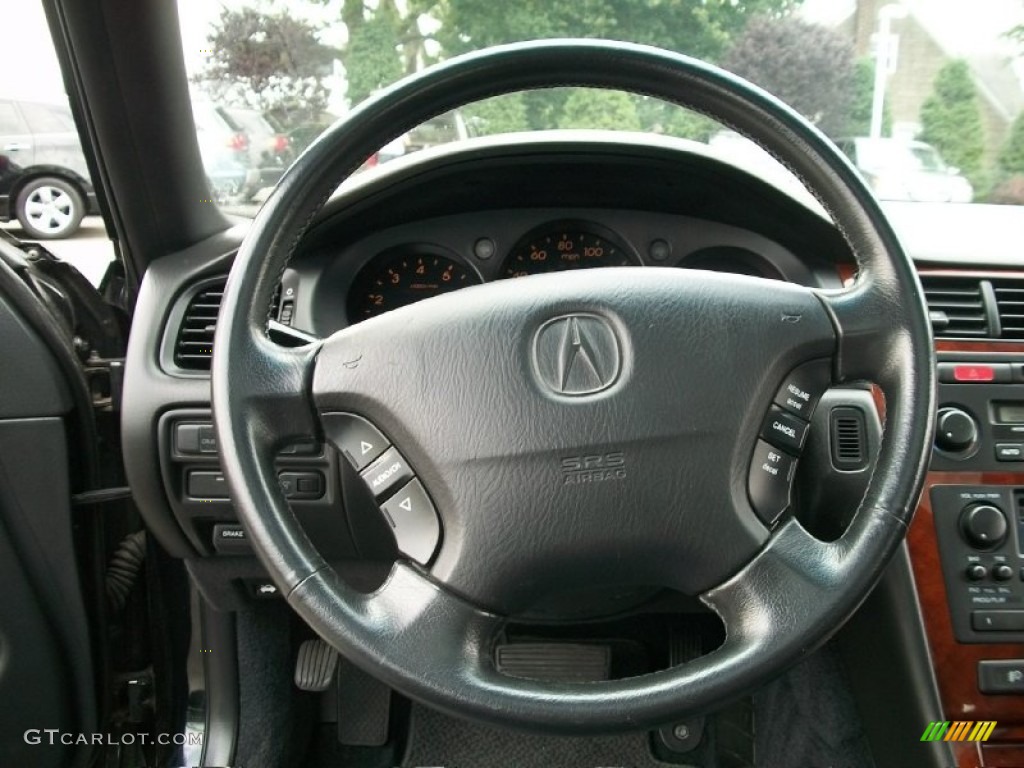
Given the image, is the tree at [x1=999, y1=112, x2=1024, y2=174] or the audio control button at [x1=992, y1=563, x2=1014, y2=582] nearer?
the audio control button at [x1=992, y1=563, x2=1014, y2=582]

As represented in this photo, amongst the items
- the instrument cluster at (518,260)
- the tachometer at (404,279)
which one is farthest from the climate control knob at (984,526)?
the tachometer at (404,279)

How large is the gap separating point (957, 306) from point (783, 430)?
630 mm

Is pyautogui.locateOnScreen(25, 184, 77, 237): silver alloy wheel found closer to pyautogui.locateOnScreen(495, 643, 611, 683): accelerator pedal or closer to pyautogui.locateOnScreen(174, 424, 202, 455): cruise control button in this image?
pyautogui.locateOnScreen(174, 424, 202, 455): cruise control button

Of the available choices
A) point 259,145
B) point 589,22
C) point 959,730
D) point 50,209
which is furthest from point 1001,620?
point 50,209

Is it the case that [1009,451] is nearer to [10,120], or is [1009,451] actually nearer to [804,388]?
[804,388]

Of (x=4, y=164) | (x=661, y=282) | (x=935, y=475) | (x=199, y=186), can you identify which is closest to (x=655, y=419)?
(x=661, y=282)

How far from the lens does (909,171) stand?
63.3 inches

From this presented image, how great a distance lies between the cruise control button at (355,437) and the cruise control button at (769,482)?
39 centimetres

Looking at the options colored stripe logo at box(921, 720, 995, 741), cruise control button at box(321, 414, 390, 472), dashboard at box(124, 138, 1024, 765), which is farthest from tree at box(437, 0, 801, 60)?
colored stripe logo at box(921, 720, 995, 741)

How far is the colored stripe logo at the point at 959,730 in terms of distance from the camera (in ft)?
4.72

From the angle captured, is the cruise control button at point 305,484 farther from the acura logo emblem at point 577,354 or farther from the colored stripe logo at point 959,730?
the colored stripe logo at point 959,730

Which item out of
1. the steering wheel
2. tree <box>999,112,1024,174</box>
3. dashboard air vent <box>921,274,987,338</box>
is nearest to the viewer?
the steering wheel

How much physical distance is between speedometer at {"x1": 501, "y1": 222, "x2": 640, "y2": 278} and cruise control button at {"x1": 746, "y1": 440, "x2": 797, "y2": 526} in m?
0.58

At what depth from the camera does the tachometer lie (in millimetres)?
1564
